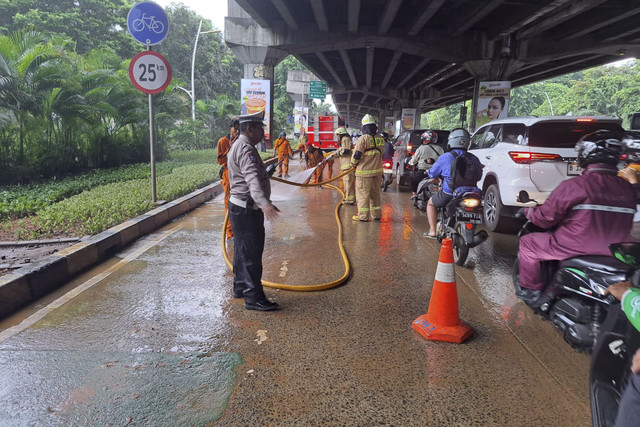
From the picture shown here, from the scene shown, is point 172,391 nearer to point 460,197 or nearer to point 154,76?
point 460,197

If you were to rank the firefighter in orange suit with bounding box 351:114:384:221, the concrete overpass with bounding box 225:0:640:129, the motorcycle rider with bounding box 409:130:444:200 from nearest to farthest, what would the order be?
the firefighter in orange suit with bounding box 351:114:384:221, the motorcycle rider with bounding box 409:130:444:200, the concrete overpass with bounding box 225:0:640:129

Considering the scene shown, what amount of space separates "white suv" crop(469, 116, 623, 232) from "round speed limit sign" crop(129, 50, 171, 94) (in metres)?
6.02

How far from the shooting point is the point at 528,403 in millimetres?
2539

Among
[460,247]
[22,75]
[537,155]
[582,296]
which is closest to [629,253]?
[582,296]

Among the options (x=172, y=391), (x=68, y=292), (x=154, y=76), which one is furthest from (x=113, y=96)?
(x=172, y=391)

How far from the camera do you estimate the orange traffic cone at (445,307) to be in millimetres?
3307

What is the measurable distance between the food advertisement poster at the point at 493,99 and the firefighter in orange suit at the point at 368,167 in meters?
11.6

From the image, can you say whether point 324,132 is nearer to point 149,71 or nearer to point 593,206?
point 149,71

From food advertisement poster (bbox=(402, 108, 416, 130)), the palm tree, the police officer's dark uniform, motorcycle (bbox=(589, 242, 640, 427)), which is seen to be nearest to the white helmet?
the police officer's dark uniform

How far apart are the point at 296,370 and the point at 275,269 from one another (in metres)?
2.26

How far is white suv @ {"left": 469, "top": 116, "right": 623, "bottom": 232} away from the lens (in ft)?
19.5

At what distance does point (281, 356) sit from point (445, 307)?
4.47ft

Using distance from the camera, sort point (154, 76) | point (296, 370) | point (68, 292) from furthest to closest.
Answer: point (154, 76) → point (68, 292) → point (296, 370)

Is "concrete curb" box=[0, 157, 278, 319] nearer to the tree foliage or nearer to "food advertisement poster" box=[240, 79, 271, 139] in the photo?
"food advertisement poster" box=[240, 79, 271, 139]
